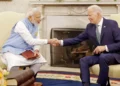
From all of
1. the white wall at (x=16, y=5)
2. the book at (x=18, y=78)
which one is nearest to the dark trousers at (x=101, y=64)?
the book at (x=18, y=78)

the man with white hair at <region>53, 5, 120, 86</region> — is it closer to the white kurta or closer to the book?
the white kurta

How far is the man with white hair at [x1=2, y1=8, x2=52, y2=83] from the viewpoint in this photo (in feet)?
10.1

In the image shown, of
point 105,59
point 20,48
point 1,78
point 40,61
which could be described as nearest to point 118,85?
point 105,59

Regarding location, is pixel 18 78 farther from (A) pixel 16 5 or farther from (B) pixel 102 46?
(A) pixel 16 5

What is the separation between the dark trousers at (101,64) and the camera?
2.75 metres

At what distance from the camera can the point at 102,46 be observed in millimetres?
2879

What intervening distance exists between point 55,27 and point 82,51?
0.64 m

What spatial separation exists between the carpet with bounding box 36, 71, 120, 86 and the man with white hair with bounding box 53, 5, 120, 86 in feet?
2.17

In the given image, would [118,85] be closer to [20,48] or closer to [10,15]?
[20,48]

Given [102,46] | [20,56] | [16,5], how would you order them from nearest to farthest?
1. [102,46]
2. [20,56]
3. [16,5]

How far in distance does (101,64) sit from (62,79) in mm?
1143

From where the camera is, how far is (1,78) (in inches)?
76.6

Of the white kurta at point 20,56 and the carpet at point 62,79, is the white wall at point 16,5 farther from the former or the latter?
the white kurta at point 20,56

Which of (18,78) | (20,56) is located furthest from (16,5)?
(18,78)
